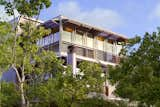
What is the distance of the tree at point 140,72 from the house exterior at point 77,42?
13449 millimetres

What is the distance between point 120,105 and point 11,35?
7.36 metres

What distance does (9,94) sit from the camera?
27.1m

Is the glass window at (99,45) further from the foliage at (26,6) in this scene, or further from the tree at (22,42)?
the foliage at (26,6)

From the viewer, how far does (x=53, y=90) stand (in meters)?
24.3

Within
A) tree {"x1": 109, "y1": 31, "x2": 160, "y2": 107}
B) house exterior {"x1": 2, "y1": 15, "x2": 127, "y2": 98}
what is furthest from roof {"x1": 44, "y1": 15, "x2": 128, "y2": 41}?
tree {"x1": 109, "y1": 31, "x2": 160, "y2": 107}

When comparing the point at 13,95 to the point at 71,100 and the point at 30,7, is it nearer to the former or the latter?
the point at 71,100

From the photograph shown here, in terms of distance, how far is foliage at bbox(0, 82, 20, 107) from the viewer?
87.5ft

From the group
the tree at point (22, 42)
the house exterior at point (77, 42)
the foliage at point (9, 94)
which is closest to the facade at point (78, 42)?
the house exterior at point (77, 42)

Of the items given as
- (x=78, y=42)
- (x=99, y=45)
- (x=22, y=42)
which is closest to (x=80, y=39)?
(x=78, y=42)

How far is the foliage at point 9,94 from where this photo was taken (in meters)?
26.7

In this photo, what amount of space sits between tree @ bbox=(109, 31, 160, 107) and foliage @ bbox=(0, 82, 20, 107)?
23.0ft

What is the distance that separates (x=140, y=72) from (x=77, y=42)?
61.2 ft

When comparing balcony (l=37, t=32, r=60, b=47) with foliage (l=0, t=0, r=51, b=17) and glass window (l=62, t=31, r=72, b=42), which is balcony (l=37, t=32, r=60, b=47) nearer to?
glass window (l=62, t=31, r=72, b=42)

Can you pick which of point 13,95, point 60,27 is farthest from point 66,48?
point 13,95
